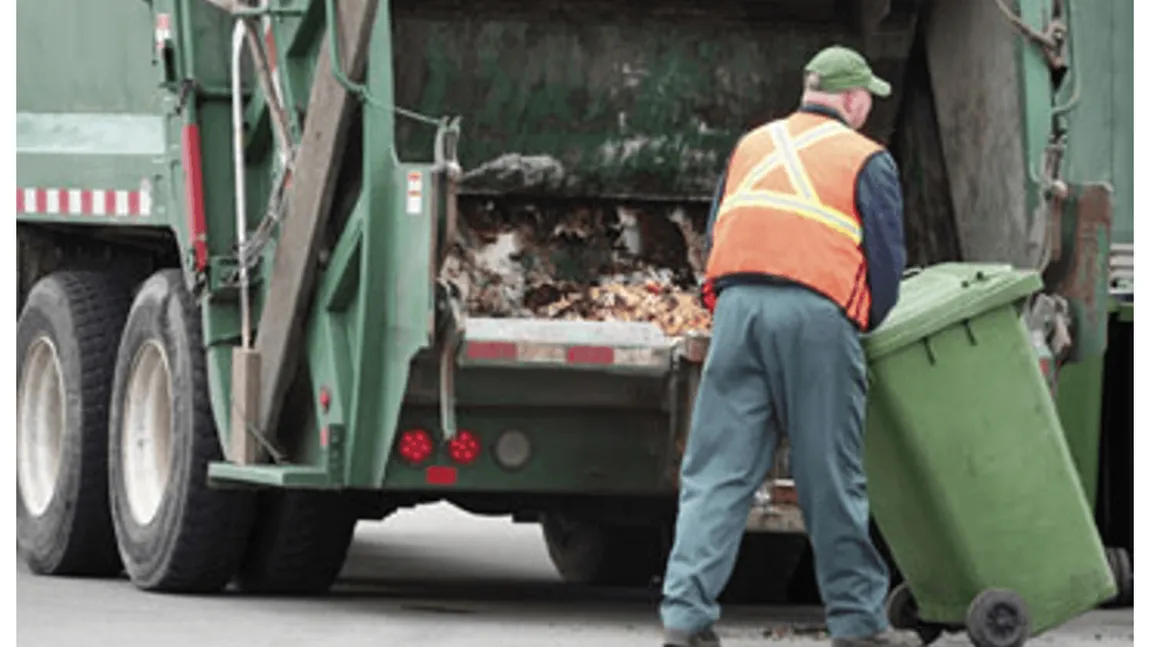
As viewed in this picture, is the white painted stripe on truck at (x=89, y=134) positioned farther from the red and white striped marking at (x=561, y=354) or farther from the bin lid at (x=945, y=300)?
the bin lid at (x=945, y=300)

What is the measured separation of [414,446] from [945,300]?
209 centimetres

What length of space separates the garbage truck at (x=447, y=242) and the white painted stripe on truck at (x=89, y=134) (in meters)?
0.01

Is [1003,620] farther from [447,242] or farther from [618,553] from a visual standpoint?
[618,553]

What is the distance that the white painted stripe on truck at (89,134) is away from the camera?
36.6ft

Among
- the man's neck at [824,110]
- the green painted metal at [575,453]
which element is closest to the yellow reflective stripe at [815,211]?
the man's neck at [824,110]

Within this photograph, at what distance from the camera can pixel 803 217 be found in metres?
7.72

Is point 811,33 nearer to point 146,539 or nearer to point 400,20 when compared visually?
point 400,20

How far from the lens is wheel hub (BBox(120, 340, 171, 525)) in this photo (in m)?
10.9

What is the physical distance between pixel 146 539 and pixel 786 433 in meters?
3.50

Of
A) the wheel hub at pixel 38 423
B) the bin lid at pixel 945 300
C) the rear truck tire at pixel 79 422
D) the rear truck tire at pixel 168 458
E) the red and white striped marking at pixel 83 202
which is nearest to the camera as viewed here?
the bin lid at pixel 945 300

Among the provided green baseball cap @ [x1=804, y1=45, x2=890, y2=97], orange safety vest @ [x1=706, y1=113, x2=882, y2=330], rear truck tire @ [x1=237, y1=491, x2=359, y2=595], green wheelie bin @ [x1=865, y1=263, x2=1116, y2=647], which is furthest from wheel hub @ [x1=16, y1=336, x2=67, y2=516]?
green baseball cap @ [x1=804, y1=45, x2=890, y2=97]

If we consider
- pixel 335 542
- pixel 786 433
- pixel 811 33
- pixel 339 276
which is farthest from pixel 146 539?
pixel 786 433

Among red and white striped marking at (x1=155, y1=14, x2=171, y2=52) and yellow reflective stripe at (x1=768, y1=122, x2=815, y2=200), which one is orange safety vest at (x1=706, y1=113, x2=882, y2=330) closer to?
yellow reflective stripe at (x1=768, y1=122, x2=815, y2=200)

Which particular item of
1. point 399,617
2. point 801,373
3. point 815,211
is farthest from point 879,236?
point 399,617
